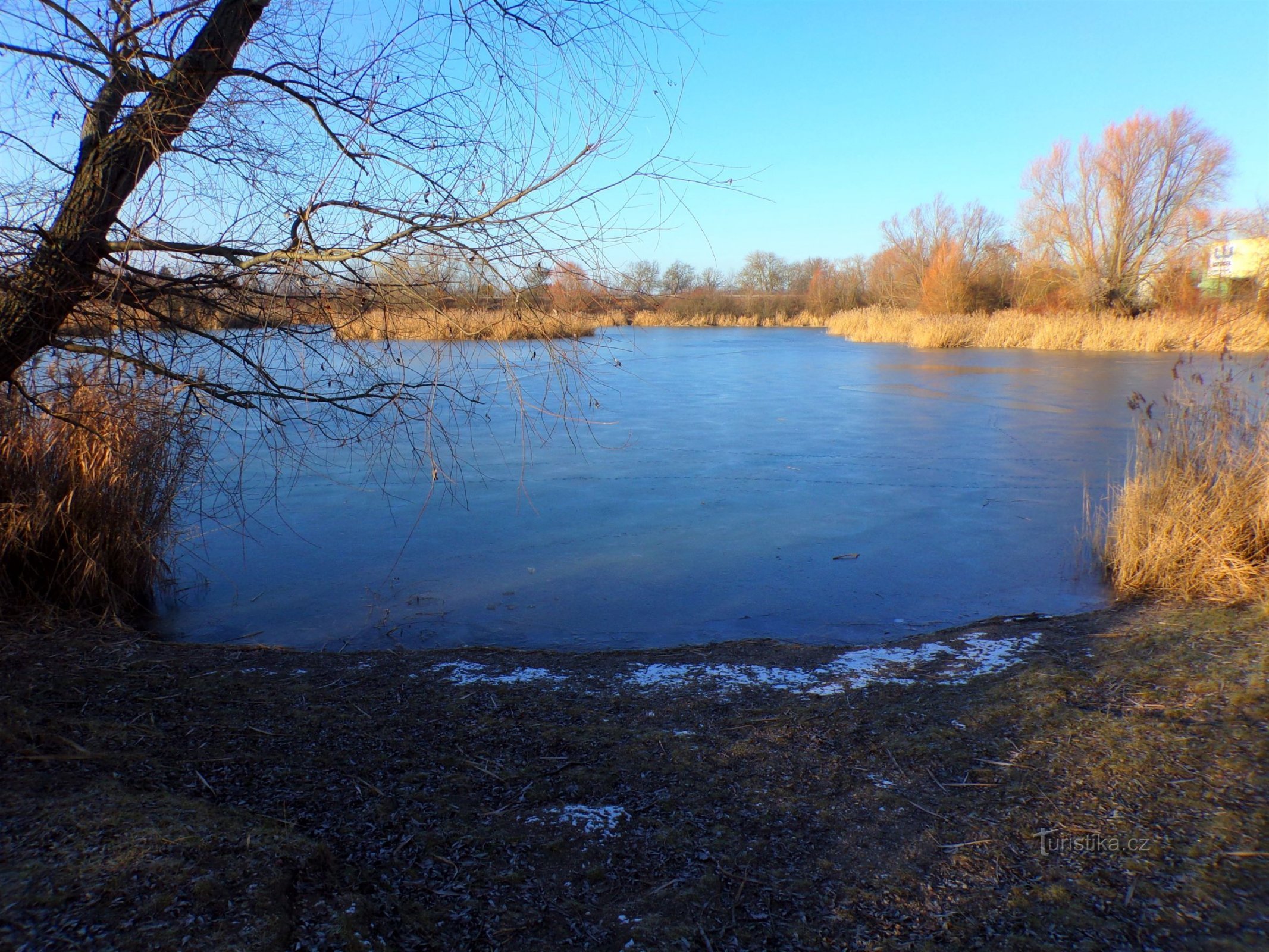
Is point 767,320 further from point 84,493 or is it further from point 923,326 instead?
point 84,493

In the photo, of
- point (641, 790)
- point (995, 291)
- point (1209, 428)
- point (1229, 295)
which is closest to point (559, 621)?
point (641, 790)

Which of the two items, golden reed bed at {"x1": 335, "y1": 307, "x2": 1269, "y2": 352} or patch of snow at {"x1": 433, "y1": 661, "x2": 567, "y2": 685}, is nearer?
golden reed bed at {"x1": 335, "y1": 307, "x2": 1269, "y2": 352}

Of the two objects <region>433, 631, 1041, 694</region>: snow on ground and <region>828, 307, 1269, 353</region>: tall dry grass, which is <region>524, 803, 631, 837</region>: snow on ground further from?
<region>828, 307, 1269, 353</region>: tall dry grass

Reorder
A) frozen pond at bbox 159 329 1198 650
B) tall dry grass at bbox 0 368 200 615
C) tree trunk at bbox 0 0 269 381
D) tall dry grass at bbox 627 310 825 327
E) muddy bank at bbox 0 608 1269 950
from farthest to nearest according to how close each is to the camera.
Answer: tall dry grass at bbox 627 310 825 327, frozen pond at bbox 159 329 1198 650, tall dry grass at bbox 0 368 200 615, tree trunk at bbox 0 0 269 381, muddy bank at bbox 0 608 1269 950

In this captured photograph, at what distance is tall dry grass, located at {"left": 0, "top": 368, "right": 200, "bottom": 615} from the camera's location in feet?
14.2

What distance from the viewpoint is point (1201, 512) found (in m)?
4.94

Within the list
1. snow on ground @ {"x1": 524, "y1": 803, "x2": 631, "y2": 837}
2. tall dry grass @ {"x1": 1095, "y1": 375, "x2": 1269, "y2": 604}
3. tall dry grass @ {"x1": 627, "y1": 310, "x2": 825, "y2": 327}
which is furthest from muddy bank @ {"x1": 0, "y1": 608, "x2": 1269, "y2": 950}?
tall dry grass @ {"x1": 627, "y1": 310, "x2": 825, "y2": 327}

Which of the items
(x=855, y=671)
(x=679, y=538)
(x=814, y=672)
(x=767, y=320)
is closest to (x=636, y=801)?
(x=814, y=672)

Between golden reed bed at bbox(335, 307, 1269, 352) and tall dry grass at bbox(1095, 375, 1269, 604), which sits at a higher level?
golden reed bed at bbox(335, 307, 1269, 352)

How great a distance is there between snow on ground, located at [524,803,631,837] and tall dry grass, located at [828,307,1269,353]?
62.4ft

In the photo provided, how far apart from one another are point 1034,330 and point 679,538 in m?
21.4

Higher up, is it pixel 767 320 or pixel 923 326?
pixel 767 320

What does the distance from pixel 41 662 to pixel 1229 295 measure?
64.5ft

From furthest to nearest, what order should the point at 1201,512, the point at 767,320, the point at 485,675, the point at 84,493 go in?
the point at 767,320
the point at 1201,512
the point at 84,493
the point at 485,675
